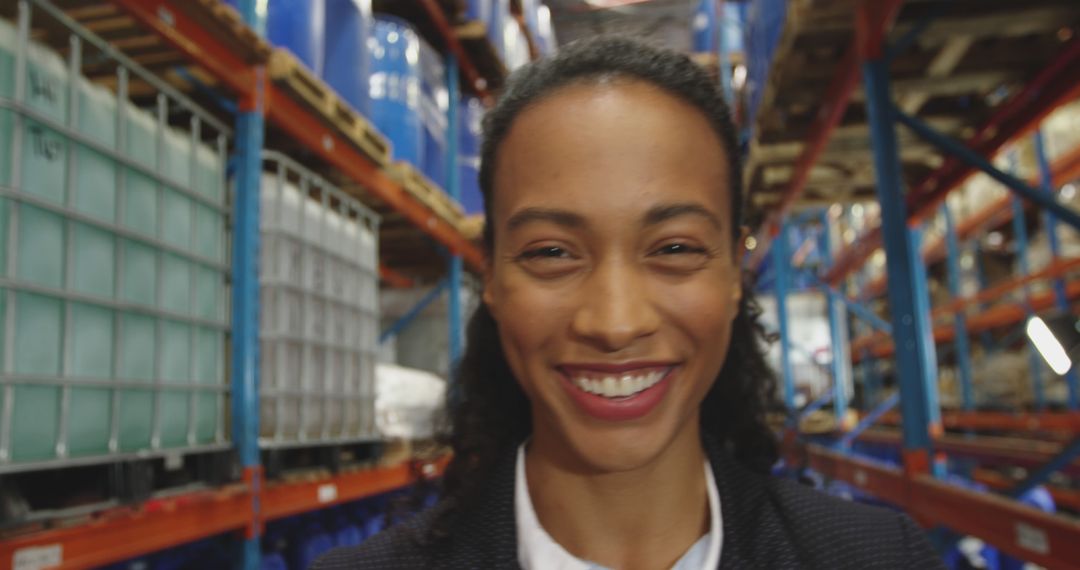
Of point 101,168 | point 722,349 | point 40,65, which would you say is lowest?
point 722,349

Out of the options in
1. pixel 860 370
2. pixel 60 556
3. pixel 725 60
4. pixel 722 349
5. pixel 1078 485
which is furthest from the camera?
pixel 860 370

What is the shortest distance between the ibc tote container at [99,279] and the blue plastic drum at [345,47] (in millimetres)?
1348

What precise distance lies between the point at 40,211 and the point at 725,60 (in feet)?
31.3

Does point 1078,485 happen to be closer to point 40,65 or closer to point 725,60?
point 725,60

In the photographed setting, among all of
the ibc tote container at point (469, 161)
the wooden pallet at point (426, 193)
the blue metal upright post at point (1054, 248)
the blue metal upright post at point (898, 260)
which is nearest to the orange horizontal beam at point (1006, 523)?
the blue metal upright post at point (898, 260)

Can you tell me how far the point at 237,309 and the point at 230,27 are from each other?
3.38 ft

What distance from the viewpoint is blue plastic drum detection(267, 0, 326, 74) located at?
355cm

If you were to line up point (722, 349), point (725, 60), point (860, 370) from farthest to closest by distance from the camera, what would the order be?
point (860, 370) → point (725, 60) → point (722, 349)

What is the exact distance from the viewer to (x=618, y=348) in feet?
3.75

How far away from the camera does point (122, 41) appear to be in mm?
2787

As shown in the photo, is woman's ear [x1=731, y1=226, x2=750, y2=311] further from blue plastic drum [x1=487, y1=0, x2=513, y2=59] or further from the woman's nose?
blue plastic drum [x1=487, y1=0, x2=513, y2=59]

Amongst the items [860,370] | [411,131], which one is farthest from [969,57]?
[860,370]

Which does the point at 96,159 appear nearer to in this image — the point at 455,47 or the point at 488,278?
the point at 488,278

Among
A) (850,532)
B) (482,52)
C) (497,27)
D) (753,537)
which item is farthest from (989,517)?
(497,27)
